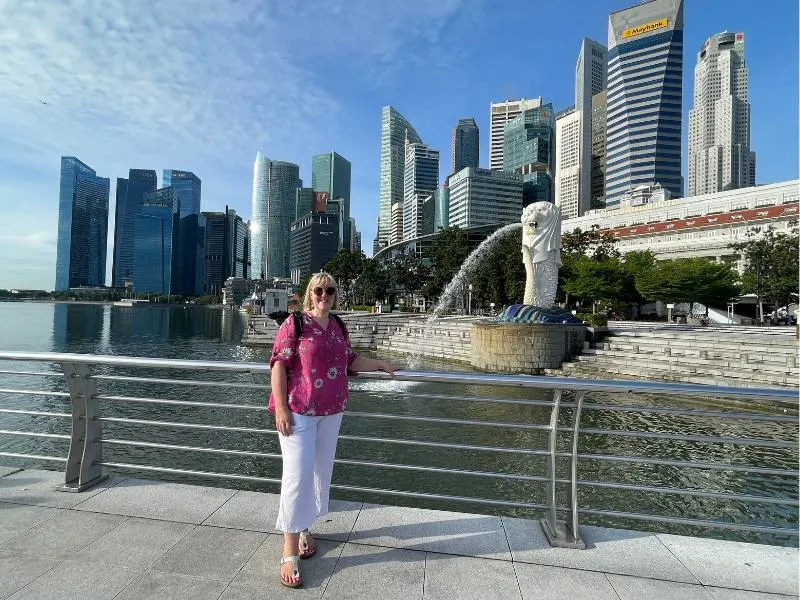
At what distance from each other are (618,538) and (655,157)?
13506cm

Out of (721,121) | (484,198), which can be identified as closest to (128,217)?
(484,198)

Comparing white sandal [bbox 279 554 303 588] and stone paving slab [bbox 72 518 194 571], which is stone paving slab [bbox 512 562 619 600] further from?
stone paving slab [bbox 72 518 194 571]

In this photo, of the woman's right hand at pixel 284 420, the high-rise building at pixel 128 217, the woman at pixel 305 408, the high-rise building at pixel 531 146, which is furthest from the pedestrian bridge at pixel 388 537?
the high-rise building at pixel 128 217

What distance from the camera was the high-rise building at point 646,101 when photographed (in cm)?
11481

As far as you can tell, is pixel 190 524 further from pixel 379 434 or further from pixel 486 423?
pixel 379 434

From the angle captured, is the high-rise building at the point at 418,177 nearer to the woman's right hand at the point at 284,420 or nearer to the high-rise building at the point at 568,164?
the high-rise building at the point at 568,164

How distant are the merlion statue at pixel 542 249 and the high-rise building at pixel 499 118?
6994 inches

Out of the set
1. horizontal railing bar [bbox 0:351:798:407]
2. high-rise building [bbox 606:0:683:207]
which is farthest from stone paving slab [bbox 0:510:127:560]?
high-rise building [bbox 606:0:683:207]

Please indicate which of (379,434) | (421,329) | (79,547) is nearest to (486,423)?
(79,547)

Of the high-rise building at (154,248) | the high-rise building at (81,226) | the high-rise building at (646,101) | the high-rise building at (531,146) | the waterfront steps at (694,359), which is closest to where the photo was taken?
the waterfront steps at (694,359)

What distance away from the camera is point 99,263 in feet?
583

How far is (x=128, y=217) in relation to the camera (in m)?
192

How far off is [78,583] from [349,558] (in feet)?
4.97

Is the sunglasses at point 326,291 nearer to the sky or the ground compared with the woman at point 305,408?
nearer to the sky
